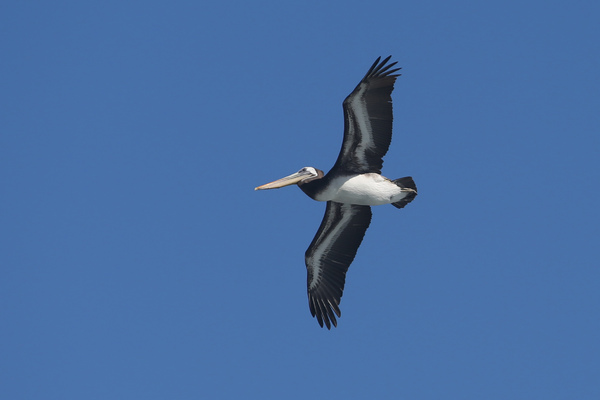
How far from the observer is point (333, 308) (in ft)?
60.1

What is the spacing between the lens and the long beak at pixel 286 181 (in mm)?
17312

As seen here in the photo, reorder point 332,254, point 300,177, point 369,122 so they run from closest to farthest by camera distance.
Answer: point 369,122 < point 300,177 < point 332,254

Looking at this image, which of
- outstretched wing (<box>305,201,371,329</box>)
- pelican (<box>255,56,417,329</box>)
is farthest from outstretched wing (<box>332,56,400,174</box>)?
outstretched wing (<box>305,201,371,329</box>)

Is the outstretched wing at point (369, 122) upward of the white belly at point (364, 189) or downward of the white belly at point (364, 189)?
upward

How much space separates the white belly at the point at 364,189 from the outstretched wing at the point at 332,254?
1055 millimetres

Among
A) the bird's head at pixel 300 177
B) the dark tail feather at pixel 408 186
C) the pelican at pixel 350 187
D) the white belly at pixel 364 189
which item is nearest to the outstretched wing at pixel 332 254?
the pelican at pixel 350 187

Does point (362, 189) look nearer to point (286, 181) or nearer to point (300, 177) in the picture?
point (300, 177)

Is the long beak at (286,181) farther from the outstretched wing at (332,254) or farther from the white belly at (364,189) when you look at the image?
the outstretched wing at (332,254)

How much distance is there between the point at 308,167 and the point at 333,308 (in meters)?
3.26

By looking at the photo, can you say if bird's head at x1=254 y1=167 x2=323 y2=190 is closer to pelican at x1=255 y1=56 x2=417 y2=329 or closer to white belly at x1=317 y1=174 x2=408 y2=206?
pelican at x1=255 y1=56 x2=417 y2=329

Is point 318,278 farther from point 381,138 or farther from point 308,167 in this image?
point 381,138

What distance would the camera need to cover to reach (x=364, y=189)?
16.6 m

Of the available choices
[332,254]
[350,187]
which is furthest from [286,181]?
[332,254]

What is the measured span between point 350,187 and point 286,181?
1.54m
